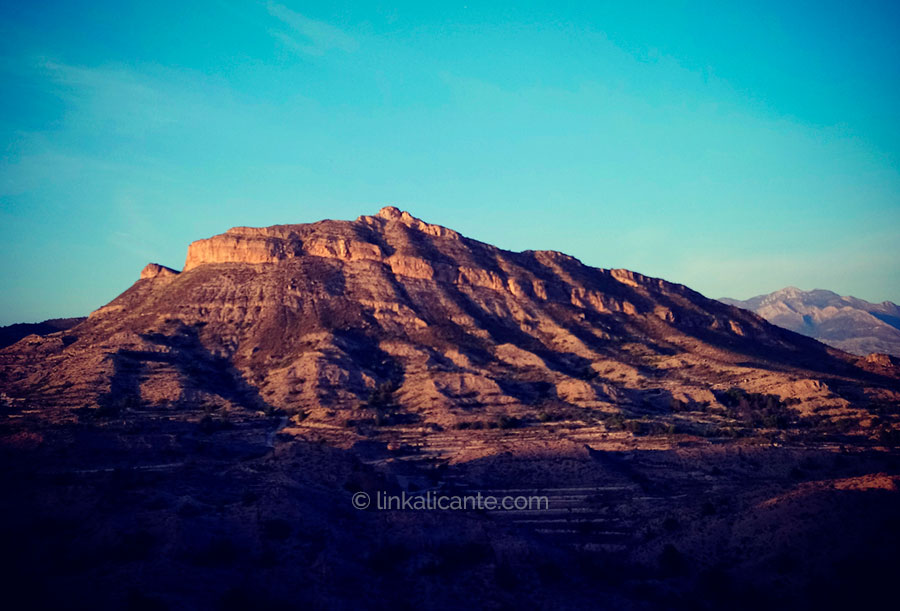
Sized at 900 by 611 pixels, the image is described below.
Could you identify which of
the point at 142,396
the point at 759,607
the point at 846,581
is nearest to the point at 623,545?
the point at 759,607

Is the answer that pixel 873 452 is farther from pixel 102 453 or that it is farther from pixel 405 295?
pixel 405 295

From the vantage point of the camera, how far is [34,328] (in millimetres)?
108875

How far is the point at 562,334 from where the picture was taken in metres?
96.8

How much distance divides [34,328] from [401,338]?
7187cm

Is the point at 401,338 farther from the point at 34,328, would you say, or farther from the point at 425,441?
the point at 34,328

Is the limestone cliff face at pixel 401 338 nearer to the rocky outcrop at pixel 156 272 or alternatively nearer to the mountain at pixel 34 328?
the rocky outcrop at pixel 156 272

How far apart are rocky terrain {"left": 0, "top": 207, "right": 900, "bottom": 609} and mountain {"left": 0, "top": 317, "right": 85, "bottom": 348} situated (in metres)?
17.1

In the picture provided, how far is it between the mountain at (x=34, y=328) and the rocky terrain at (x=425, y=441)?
56.1 feet

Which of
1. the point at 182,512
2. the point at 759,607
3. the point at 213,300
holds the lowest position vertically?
the point at 759,607

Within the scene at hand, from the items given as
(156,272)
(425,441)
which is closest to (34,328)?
(156,272)

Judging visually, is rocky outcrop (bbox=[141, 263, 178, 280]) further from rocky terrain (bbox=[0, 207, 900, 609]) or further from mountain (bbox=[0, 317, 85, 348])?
mountain (bbox=[0, 317, 85, 348])

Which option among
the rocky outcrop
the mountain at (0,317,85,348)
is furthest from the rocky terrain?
the mountain at (0,317,85,348)

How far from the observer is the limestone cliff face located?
69.2 m

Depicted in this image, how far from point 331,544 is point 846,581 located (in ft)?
72.0
